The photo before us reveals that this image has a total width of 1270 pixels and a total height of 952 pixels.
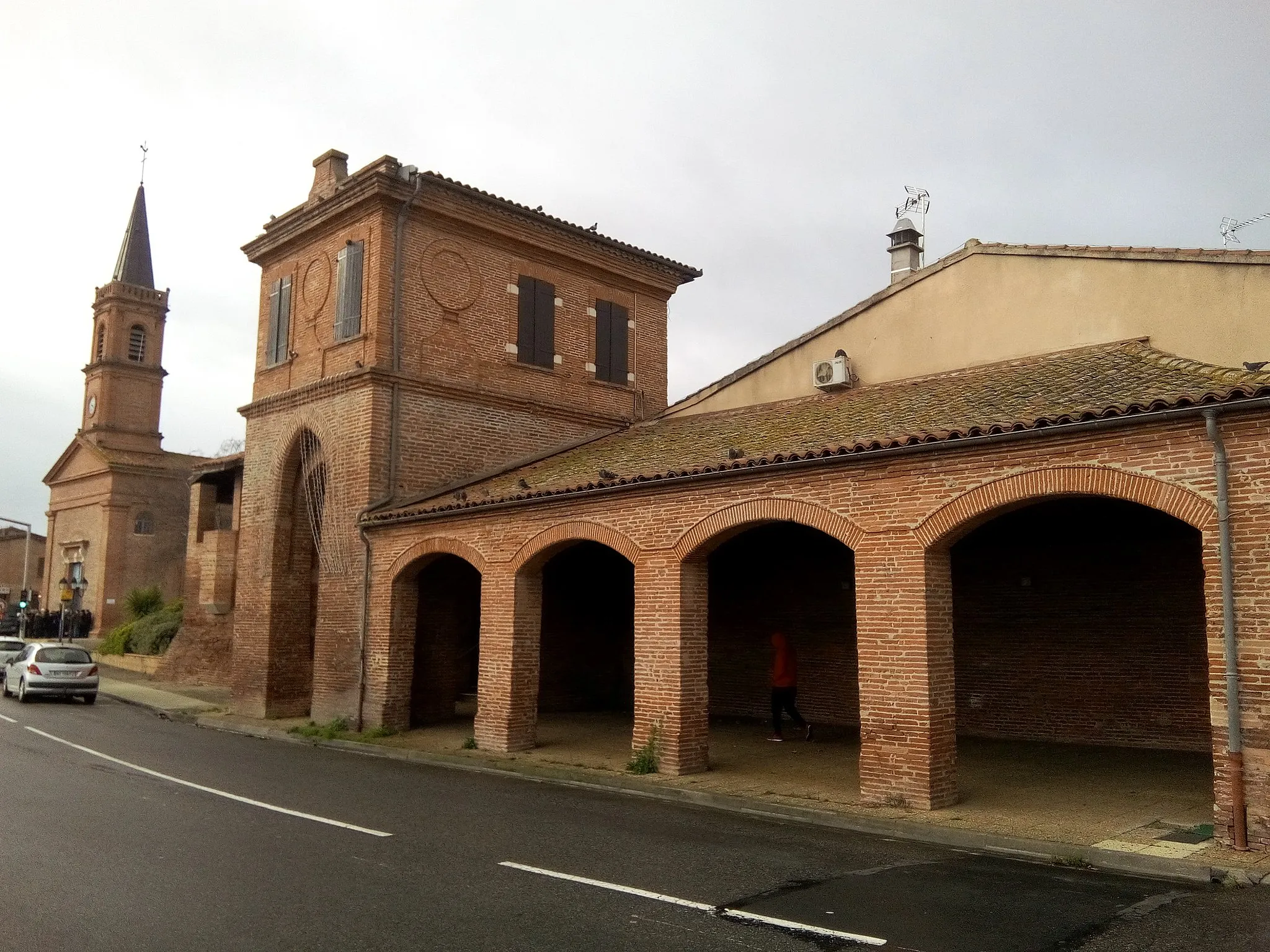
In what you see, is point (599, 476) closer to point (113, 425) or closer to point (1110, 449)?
point (1110, 449)

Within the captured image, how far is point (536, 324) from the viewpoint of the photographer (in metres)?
20.8

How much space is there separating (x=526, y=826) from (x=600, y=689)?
11.2 m

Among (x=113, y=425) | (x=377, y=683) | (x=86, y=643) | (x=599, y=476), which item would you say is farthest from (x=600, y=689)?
(x=113, y=425)

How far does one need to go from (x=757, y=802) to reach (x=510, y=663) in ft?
17.1

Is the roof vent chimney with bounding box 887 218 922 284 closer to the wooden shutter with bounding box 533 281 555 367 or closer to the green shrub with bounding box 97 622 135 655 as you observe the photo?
the wooden shutter with bounding box 533 281 555 367

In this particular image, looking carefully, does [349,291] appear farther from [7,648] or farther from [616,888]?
[7,648]

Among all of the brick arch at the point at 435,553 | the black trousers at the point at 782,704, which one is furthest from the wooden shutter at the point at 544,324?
the black trousers at the point at 782,704

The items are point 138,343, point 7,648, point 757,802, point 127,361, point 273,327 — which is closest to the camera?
point 757,802

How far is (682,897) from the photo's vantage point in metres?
6.55

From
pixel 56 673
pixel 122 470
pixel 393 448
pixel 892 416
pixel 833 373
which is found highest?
pixel 122 470

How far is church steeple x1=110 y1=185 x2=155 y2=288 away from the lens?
46438 mm

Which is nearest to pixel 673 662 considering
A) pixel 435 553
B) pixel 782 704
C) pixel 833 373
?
pixel 782 704

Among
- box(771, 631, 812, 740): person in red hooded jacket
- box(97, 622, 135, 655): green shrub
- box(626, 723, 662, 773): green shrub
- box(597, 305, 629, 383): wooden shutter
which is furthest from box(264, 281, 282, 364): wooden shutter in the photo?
box(97, 622, 135, 655): green shrub

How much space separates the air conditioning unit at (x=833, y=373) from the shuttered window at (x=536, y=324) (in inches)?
267
